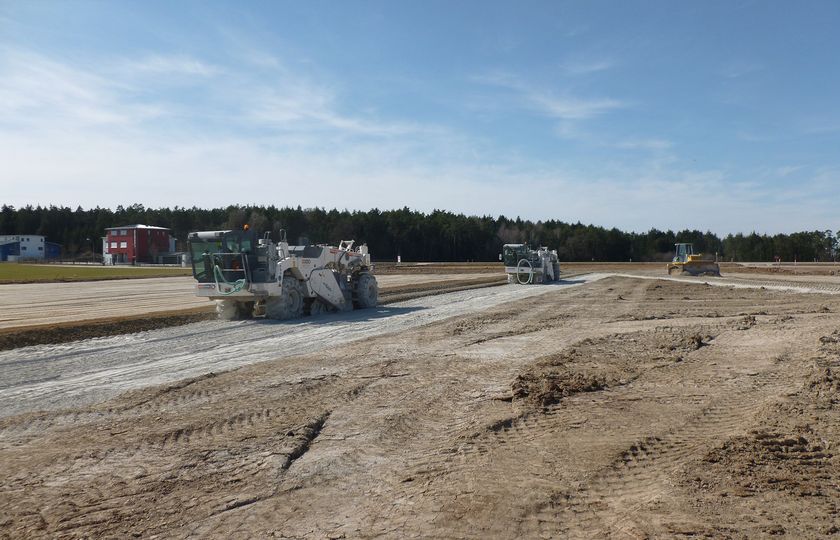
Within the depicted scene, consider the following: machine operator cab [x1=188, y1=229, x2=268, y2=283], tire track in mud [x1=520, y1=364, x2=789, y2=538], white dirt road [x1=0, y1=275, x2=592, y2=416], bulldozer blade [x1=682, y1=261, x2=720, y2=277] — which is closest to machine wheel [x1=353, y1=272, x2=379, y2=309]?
white dirt road [x1=0, y1=275, x2=592, y2=416]

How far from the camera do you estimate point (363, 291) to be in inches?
896

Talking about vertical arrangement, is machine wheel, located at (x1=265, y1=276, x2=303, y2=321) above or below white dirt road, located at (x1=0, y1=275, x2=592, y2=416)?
above

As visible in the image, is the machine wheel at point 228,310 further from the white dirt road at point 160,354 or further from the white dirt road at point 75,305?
the white dirt road at point 75,305

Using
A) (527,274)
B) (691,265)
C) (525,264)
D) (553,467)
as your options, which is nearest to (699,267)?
(691,265)

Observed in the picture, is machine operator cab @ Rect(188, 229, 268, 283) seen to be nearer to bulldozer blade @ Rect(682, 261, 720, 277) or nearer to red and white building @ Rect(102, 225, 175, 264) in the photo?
bulldozer blade @ Rect(682, 261, 720, 277)

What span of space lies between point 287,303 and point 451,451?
13335mm

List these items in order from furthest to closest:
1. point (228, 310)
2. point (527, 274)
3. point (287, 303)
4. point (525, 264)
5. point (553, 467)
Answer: point (527, 274) < point (525, 264) < point (228, 310) < point (287, 303) < point (553, 467)

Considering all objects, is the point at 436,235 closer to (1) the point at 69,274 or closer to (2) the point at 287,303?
(1) the point at 69,274

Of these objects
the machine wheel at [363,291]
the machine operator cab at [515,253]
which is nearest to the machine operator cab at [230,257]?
the machine wheel at [363,291]

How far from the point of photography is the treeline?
103m

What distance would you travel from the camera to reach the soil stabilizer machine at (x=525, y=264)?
36.7m

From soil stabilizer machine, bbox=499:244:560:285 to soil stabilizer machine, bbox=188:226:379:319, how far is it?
17.8 meters

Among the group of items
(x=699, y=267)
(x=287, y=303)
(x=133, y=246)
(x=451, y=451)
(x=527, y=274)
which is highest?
(x=133, y=246)

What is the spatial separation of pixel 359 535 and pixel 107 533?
5.48ft
